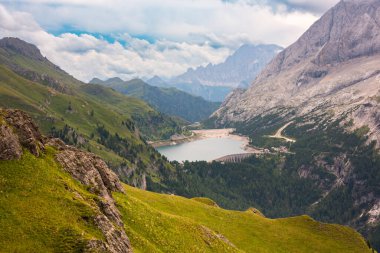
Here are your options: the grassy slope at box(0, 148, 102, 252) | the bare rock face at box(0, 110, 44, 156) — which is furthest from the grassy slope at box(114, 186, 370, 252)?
the bare rock face at box(0, 110, 44, 156)

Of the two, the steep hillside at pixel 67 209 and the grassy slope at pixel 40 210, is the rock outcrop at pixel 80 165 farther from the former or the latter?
the grassy slope at pixel 40 210

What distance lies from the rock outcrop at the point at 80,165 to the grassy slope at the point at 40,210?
122 centimetres

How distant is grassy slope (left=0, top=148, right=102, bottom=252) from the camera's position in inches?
1435

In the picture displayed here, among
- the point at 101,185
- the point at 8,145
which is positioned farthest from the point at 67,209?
the point at 101,185

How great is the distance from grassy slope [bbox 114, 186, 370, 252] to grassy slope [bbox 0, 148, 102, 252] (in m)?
10.4

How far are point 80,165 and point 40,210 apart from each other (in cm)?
1568

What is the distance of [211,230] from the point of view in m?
74.2

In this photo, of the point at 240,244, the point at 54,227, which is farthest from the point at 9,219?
the point at 240,244

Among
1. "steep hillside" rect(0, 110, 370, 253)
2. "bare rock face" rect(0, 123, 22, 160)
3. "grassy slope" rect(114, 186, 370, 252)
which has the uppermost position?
"bare rock face" rect(0, 123, 22, 160)

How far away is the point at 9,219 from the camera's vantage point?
124ft

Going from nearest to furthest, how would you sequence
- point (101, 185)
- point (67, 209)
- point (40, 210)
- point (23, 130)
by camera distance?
point (40, 210)
point (67, 209)
point (23, 130)
point (101, 185)

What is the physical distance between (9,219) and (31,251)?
478cm

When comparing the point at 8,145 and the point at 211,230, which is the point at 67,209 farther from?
the point at 211,230

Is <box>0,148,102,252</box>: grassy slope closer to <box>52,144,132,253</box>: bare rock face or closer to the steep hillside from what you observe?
the steep hillside
